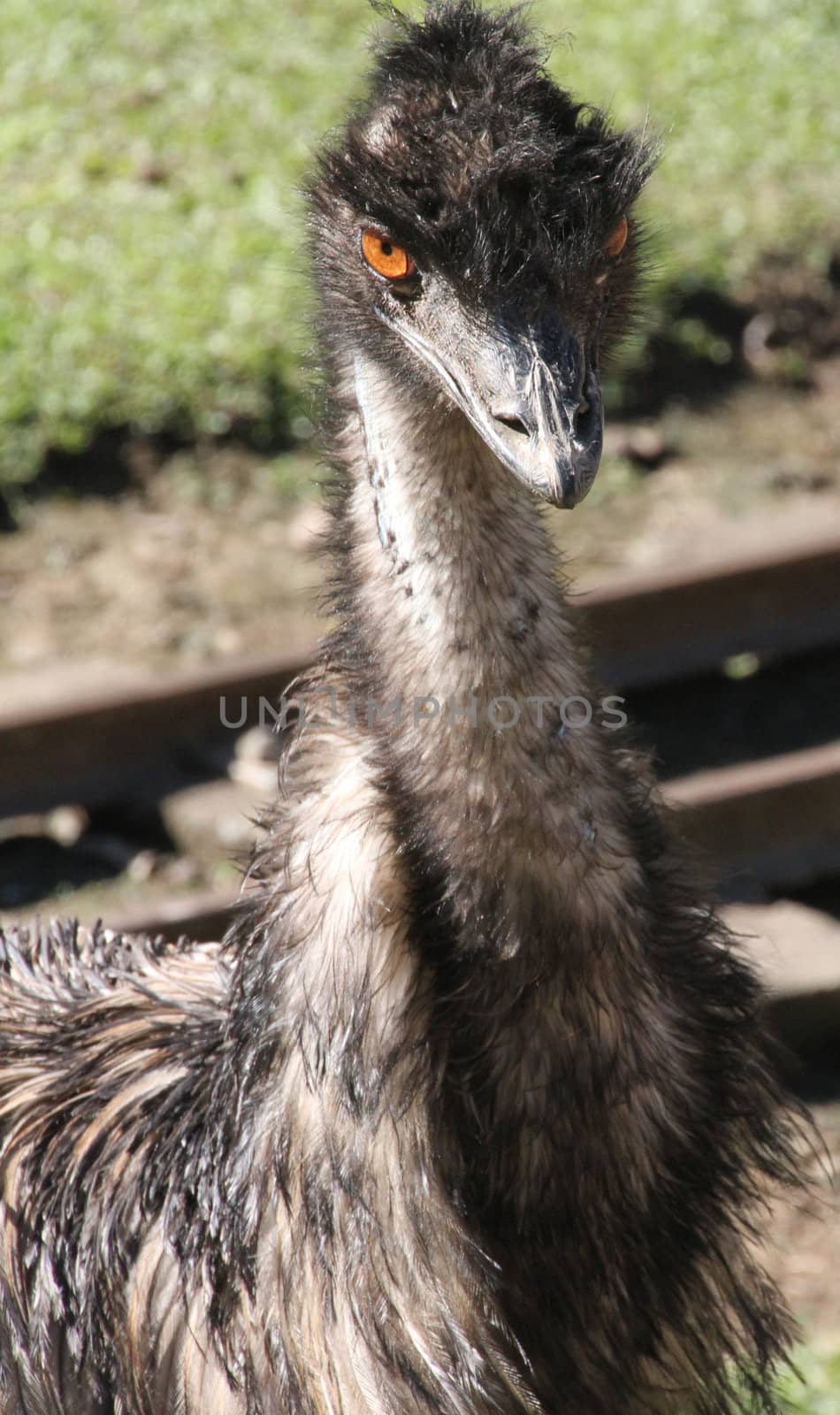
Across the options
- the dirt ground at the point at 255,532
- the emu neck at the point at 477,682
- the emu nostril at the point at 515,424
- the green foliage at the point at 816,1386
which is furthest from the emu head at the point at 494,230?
the dirt ground at the point at 255,532

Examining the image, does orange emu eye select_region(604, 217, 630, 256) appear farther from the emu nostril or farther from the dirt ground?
the dirt ground

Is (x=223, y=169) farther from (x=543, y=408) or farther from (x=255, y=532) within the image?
(x=543, y=408)

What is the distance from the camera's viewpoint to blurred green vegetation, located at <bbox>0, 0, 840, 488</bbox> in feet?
21.8

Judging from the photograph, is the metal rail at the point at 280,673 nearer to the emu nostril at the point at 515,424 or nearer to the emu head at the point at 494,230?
the emu head at the point at 494,230

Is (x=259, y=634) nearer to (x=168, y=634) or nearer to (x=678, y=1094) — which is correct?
(x=168, y=634)

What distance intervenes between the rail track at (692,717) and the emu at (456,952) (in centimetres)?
203

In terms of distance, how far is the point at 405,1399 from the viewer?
8.95ft

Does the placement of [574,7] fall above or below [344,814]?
above

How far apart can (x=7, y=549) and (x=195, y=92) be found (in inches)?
111

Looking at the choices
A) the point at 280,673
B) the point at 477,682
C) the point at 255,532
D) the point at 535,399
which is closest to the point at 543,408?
the point at 535,399

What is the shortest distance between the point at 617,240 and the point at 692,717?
327cm

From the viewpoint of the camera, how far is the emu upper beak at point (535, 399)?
93.3 inches

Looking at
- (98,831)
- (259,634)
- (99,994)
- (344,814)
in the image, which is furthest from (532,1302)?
(259,634)

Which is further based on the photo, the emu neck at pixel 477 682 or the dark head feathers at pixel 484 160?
the emu neck at pixel 477 682
